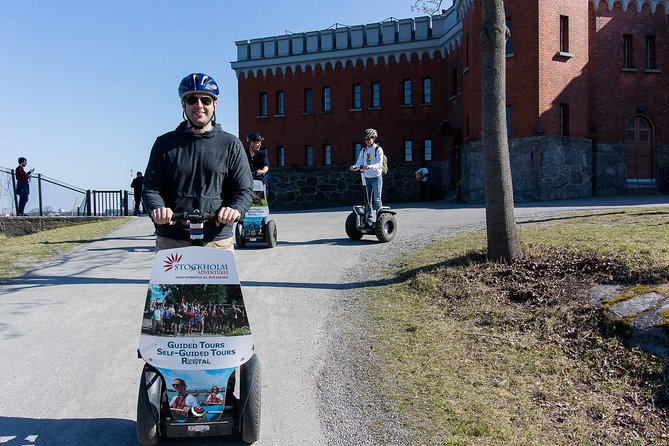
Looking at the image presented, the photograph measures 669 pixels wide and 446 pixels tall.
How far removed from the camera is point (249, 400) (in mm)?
3855

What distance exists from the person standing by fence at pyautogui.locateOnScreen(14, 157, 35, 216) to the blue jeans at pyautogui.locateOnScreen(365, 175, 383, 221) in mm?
15487

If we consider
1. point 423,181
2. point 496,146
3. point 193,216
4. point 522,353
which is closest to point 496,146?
point 496,146

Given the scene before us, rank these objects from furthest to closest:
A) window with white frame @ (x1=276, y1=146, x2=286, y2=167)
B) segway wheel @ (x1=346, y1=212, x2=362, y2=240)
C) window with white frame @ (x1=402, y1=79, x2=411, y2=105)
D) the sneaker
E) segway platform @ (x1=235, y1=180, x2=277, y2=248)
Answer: window with white frame @ (x1=276, y1=146, x2=286, y2=167)
window with white frame @ (x1=402, y1=79, x2=411, y2=105)
segway wheel @ (x1=346, y1=212, x2=362, y2=240)
segway platform @ (x1=235, y1=180, x2=277, y2=248)
the sneaker

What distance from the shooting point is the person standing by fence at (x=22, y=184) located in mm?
22328

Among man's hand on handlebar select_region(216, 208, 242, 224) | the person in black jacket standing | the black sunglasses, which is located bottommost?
man's hand on handlebar select_region(216, 208, 242, 224)

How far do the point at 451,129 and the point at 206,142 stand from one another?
100 ft

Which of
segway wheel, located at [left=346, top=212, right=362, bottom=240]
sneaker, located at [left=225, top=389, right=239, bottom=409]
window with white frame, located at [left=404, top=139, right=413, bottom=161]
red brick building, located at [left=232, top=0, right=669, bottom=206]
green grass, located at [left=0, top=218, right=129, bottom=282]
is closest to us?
sneaker, located at [left=225, top=389, right=239, bottom=409]

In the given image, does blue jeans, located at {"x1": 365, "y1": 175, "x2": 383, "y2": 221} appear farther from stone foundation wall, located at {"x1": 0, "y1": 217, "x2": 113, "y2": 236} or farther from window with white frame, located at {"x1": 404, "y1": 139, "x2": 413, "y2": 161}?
window with white frame, located at {"x1": 404, "y1": 139, "x2": 413, "y2": 161}

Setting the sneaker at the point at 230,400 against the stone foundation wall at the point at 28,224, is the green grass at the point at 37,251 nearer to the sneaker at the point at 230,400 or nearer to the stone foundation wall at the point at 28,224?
the stone foundation wall at the point at 28,224

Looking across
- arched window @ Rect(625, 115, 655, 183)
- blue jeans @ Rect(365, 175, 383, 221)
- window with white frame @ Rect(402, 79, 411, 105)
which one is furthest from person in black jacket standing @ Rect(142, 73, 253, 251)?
window with white frame @ Rect(402, 79, 411, 105)

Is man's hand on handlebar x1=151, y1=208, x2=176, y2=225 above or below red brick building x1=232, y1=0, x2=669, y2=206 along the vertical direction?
below

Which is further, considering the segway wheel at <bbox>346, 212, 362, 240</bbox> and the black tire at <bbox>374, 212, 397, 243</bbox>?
the segway wheel at <bbox>346, 212, 362, 240</bbox>

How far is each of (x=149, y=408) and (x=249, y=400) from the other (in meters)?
0.60

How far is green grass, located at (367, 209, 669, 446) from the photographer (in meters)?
4.39
